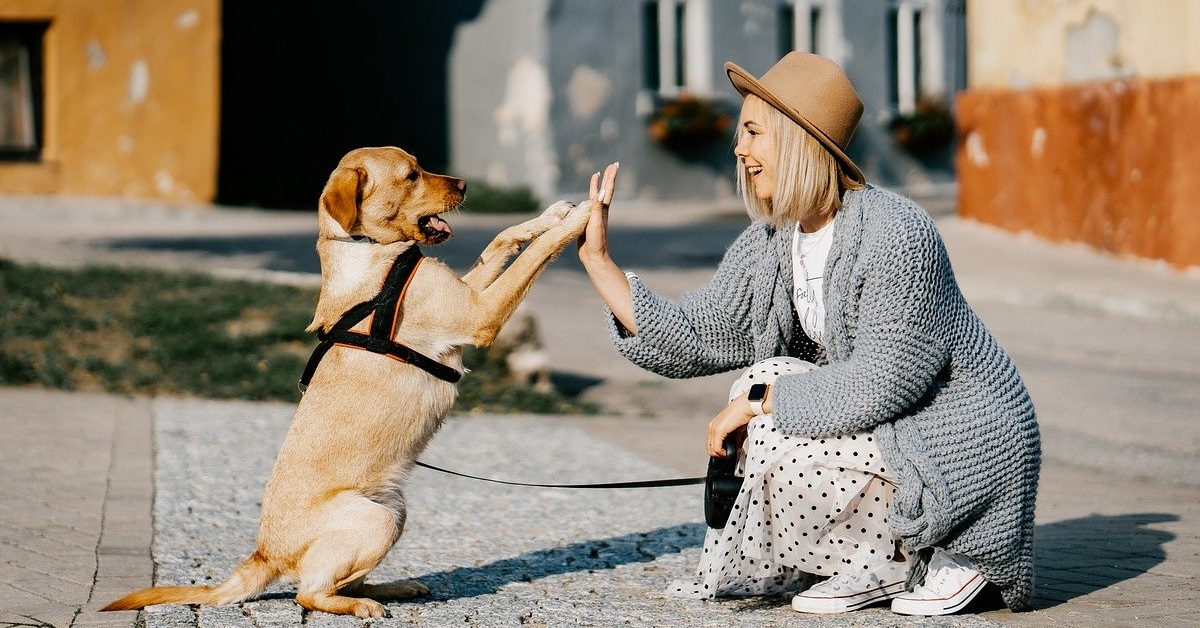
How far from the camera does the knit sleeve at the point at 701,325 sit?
460 cm

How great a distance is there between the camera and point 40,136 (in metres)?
19.4

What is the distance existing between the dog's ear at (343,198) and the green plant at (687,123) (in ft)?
60.3

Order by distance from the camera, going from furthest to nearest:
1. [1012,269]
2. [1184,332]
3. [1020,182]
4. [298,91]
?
[298,91] < [1020,182] < [1012,269] < [1184,332]

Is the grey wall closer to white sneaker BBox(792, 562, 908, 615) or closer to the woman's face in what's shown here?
the woman's face

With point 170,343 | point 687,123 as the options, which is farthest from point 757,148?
point 687,123

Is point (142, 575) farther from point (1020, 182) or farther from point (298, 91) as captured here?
point (298, 91)

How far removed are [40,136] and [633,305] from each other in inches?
669

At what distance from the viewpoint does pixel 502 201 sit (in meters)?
21.5

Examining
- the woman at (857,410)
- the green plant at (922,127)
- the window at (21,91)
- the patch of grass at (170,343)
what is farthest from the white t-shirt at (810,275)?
the green plant at (922,127)

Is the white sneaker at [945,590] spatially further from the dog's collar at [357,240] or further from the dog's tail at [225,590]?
the dog's collar at [357,240]

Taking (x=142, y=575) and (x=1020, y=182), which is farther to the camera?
(x=1020, y=182)

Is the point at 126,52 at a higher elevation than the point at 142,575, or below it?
higher

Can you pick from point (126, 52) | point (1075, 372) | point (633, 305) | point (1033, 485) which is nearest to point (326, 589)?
point (633, 305)

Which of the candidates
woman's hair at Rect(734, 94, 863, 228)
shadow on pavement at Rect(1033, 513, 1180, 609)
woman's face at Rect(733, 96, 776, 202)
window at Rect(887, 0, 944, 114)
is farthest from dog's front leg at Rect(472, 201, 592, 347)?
window at Rect(887, 0, 944, 114)
